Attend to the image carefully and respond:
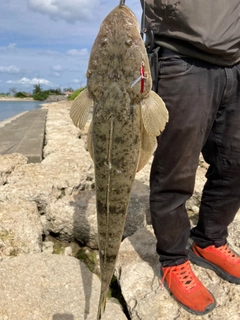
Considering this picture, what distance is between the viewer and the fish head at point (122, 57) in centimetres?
189

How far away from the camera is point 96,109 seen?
1.94 metres

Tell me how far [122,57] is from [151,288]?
1897 millimetres

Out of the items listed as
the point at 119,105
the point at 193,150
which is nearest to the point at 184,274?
the point at 193,150

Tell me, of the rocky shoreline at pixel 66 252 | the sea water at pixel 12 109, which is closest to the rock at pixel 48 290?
the rocky shoreline at pixel 66 252

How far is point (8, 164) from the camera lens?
465 centimetres

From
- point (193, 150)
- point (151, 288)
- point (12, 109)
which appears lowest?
point (12, 109)

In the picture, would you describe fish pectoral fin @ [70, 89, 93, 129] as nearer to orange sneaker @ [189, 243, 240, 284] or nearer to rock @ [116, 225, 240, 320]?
rock @ [116, 225, 240, 320]

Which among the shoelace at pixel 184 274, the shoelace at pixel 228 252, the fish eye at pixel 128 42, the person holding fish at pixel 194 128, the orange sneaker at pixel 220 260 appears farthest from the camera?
the shoelace at pixel 228 252

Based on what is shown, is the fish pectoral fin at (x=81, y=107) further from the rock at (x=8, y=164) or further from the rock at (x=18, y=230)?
the rock at (x=8, y=164)

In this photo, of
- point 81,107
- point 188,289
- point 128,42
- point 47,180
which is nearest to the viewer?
point 128,42

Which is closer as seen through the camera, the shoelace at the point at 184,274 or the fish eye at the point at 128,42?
the fish eye at the point at 128,42

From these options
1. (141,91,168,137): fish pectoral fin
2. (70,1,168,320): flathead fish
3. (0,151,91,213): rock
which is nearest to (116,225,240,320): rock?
(70,1,168,320): flathead fish

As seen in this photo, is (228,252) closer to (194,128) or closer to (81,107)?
(194,128)

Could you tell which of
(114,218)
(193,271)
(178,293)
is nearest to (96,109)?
(114,218)
